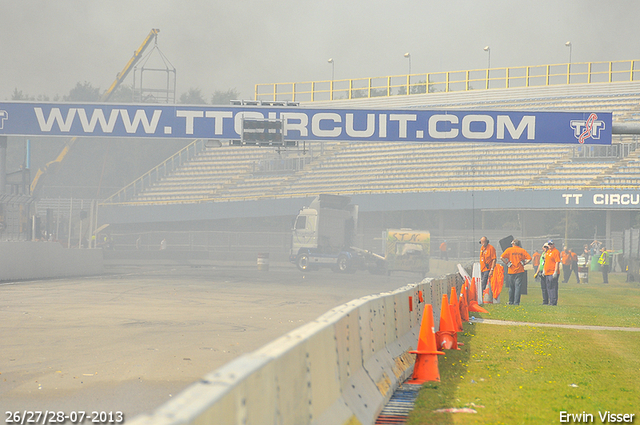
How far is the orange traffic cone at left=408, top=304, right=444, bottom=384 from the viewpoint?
822 centimetres

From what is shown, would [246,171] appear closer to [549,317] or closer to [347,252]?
[347,252]

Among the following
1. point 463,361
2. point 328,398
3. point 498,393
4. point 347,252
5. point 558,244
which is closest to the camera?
point 328,398

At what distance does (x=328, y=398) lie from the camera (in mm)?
5004

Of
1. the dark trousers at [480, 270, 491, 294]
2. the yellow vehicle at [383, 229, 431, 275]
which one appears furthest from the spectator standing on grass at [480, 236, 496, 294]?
the yellow vehicle at [383, 229, 431, 275]

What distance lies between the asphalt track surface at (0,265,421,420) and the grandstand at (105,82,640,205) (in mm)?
30030

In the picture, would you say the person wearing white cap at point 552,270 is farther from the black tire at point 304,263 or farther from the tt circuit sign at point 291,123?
Result: the black tire at point 304,263

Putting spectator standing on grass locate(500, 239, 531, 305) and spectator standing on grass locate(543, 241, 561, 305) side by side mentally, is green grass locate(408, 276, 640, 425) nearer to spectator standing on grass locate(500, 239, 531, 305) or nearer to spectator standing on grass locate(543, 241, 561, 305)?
spectator standing on grass locate(543, 241, 561, 305)

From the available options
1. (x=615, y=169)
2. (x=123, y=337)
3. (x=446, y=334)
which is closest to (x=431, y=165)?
(x=615, y=169)

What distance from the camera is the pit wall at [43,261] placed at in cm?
2383

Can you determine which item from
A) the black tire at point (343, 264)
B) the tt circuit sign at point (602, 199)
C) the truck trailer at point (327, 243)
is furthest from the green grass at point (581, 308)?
the tt circuit sign at point (602, 199)

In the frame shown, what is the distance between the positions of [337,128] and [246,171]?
36.0 m

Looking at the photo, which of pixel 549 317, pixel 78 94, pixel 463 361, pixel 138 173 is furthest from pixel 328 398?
pixel 78 94

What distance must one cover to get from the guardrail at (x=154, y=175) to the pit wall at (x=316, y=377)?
59.6m

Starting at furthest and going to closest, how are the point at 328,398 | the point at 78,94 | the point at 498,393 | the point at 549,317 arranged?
the point at 78,94 → the point at 549,317 → the point at 498,393 → the point at 328,398
